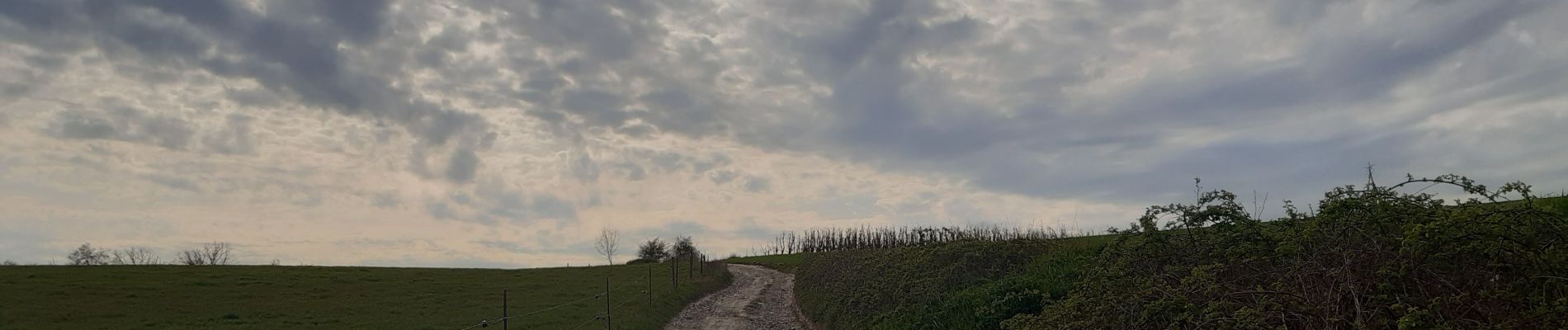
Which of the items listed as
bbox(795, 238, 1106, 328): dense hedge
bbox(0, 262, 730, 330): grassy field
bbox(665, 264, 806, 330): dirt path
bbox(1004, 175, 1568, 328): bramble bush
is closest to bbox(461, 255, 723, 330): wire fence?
bbox(0, 262, 730, 330): grassy field

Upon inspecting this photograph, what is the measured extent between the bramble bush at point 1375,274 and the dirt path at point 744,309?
17.5 m

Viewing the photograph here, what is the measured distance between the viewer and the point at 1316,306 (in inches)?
310

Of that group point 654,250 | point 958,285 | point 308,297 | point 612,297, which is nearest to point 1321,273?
point 958,285

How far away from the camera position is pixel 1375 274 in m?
8.09

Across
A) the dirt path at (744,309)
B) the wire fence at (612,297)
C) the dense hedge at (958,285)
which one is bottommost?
the dirt path at (744,309)

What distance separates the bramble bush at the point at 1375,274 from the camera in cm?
734

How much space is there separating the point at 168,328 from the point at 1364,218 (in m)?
39.6

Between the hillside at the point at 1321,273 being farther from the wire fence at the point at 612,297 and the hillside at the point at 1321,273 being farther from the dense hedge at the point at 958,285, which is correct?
the wire fence at the point at 612,297

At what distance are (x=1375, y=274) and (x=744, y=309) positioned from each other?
27014mm

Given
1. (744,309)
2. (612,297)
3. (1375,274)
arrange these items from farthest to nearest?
(612,297), (744,309), (1375,274)

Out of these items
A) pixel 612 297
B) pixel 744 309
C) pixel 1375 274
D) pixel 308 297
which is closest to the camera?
pixel 1375 274

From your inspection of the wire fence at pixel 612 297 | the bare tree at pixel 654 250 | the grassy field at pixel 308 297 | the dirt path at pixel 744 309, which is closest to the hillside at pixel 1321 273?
the wire fence at pixel 612 297

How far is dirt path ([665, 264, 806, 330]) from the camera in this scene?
28161mm

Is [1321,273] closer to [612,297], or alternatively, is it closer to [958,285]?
[958,285]
